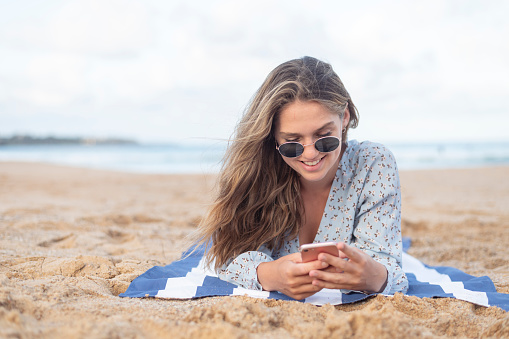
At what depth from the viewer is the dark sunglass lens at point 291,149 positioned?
7.33 feet

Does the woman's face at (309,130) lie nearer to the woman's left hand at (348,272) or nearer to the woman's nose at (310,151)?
the woman's nose at (310,151)

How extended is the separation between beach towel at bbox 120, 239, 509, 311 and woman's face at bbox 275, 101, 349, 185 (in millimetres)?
693

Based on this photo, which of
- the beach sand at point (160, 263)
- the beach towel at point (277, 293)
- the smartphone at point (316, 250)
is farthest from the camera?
the beach towel at point (277, 293)

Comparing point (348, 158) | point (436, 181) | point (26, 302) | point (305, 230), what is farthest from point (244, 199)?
point (436, 181)

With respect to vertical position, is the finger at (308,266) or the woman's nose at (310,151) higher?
the woman's nose at (310,151)

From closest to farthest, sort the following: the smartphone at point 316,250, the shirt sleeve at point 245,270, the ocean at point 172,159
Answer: the smartphone at point 316,250 → the shirt sleeve at point 245,270 → the ocean at point 172,159

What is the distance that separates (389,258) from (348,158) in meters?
0.71

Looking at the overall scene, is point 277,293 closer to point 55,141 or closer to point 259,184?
point 259,184

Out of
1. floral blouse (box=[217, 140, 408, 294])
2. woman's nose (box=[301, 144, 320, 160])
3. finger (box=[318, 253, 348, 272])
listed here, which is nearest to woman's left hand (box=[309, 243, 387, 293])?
finger (box=[318, 253, 348, 272])

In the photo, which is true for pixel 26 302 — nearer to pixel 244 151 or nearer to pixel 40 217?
pixel 244 151

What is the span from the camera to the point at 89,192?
8.06m

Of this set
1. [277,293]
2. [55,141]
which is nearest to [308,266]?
[277,293]

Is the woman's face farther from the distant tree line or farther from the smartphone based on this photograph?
the distant tree line

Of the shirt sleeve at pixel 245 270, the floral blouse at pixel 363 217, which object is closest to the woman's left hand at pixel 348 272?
the floral blouse at pixel 363 217
